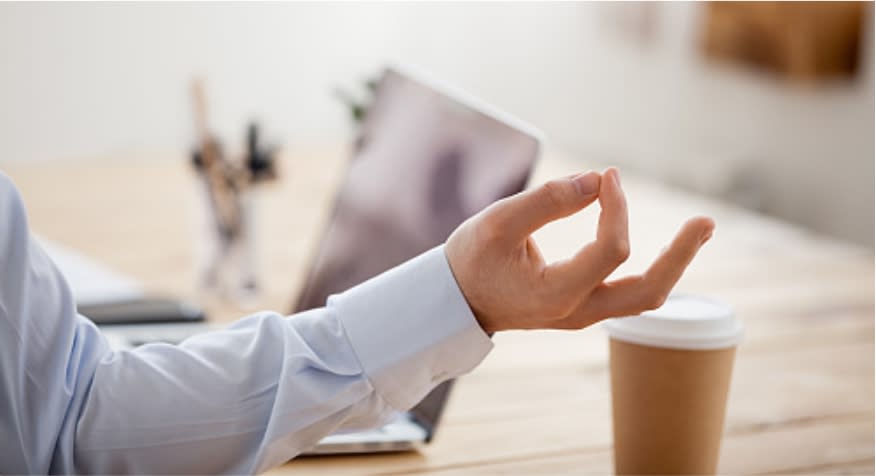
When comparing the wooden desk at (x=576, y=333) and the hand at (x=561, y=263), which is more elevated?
the hand at (x=561, y=263)

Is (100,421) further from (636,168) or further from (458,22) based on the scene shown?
(458,22)

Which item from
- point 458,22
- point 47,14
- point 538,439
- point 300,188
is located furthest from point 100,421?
point 458,22

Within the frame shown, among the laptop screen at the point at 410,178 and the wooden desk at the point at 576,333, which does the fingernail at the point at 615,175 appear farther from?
the wooden desk at the point at 576,333

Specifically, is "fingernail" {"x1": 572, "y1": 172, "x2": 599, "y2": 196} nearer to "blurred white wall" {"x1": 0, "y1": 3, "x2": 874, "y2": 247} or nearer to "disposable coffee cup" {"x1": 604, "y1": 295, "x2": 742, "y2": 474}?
"disposable coffee cup" {"x1": 604, "y1": 295, "x2": 742, "y2": 474}

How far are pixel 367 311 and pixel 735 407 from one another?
55 cm

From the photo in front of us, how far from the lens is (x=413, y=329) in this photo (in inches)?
34.2

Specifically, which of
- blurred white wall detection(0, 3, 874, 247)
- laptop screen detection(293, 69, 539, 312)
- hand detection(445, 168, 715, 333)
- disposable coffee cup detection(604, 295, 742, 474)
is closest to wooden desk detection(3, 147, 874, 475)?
disposable coffee cup detection(604, 295, 742, 474)

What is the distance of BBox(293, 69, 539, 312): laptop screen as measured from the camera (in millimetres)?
1103

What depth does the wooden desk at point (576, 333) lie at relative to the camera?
3.83ft

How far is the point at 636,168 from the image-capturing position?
414 centimetres

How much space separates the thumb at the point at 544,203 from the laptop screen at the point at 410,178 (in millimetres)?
261

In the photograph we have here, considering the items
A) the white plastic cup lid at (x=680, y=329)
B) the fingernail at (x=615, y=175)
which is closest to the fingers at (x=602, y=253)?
the fingernail at (x=615, y=175)

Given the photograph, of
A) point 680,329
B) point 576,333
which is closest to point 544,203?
point 680,329

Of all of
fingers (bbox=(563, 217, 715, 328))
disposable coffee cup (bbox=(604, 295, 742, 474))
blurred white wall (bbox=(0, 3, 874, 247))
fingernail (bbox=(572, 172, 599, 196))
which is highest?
fingernail (bbox=(572, 172, 599, 196))
